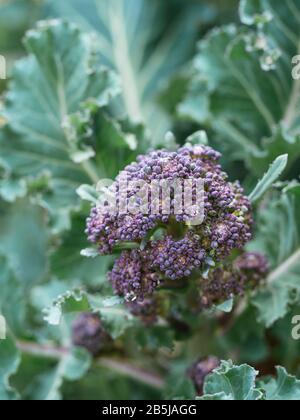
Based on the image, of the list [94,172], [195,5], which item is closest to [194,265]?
[94,172]

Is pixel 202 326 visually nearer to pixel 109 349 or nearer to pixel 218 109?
pixel 109 349

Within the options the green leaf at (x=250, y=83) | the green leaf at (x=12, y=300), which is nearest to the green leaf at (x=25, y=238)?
the green leaf at (x=12, y=300)

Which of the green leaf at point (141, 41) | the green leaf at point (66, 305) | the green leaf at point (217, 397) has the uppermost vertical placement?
the green leaf at point (141, 41)

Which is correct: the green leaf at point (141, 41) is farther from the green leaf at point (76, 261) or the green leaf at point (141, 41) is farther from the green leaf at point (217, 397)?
the green leaf at point (217, 397)

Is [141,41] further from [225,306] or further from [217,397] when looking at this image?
[217,397]

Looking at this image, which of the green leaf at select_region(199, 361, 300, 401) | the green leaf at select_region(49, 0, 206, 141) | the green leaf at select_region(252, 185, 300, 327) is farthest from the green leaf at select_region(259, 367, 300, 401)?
the green leaf at select_region(49, 0, 206, 141)

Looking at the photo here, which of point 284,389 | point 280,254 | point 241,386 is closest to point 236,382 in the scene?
point 241,386
